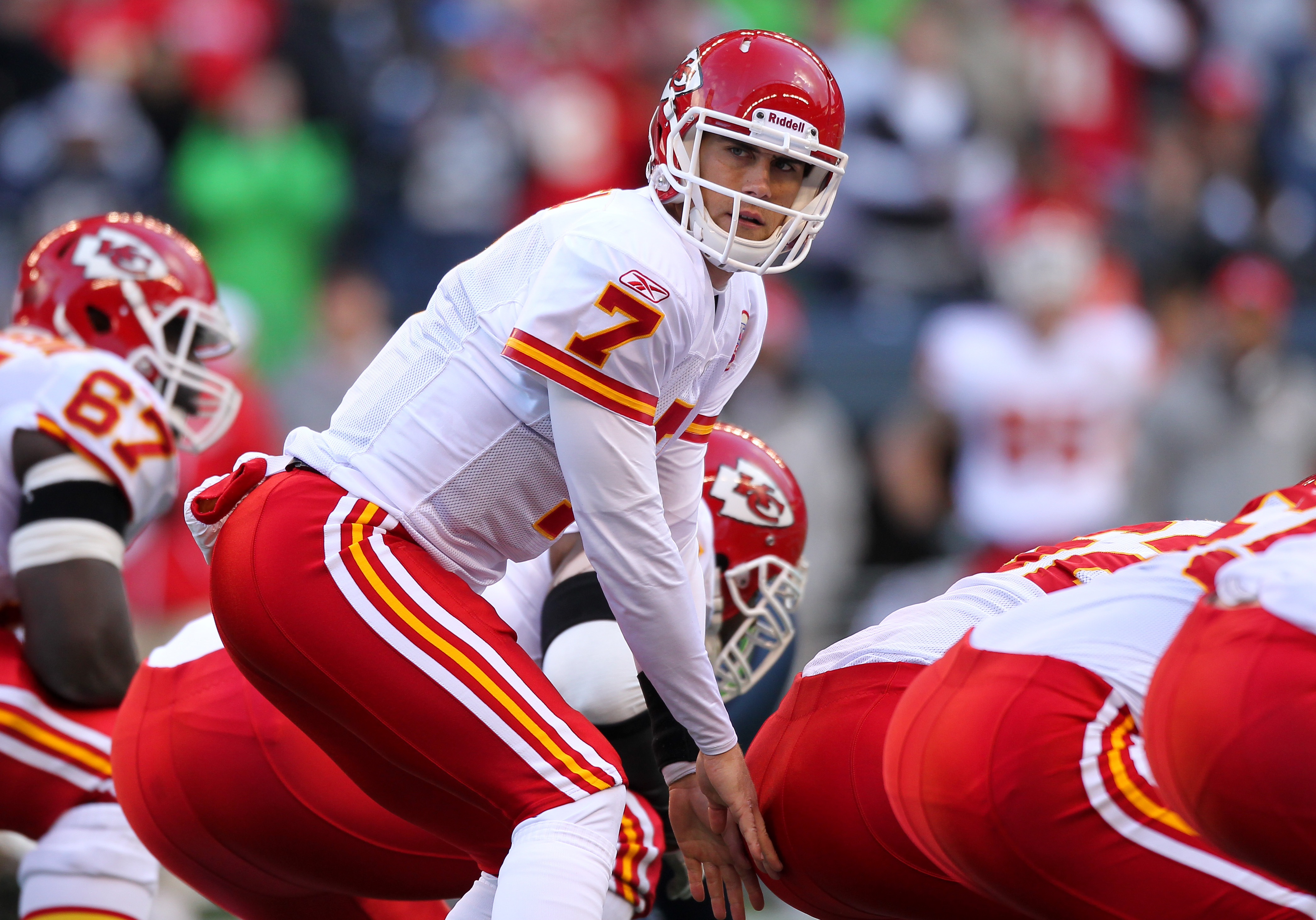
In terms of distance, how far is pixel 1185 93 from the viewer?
9.45 meters

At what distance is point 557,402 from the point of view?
7.91 ft

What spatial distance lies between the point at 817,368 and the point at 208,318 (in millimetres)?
4420

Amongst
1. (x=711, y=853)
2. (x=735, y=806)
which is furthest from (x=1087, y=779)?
(x=711, y=853)

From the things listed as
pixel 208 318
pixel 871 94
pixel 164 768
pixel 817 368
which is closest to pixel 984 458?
pixel 817 368

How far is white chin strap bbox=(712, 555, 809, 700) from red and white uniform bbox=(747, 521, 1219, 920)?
0.46m

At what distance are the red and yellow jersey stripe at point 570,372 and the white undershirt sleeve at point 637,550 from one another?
0.01 meters

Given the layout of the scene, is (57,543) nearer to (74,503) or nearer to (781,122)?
(74,503)

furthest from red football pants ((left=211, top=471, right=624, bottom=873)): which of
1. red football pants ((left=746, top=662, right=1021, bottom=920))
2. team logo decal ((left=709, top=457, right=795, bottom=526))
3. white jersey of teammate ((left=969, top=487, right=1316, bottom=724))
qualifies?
team logo decal ((left=709, top=457, right=795, bottom=526))

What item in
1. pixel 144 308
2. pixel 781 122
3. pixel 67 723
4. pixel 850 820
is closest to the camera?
pixel 781 122

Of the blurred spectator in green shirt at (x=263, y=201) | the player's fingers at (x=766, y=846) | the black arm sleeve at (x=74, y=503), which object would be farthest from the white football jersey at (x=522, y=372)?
the blurred spectator in green shirt at (x=263, y=201)

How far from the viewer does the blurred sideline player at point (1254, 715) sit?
6.57 ft

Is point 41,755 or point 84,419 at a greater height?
point 84,419

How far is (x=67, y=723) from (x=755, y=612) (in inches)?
53.8

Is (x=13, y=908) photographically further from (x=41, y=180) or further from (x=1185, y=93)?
(x=1185, y=93)
